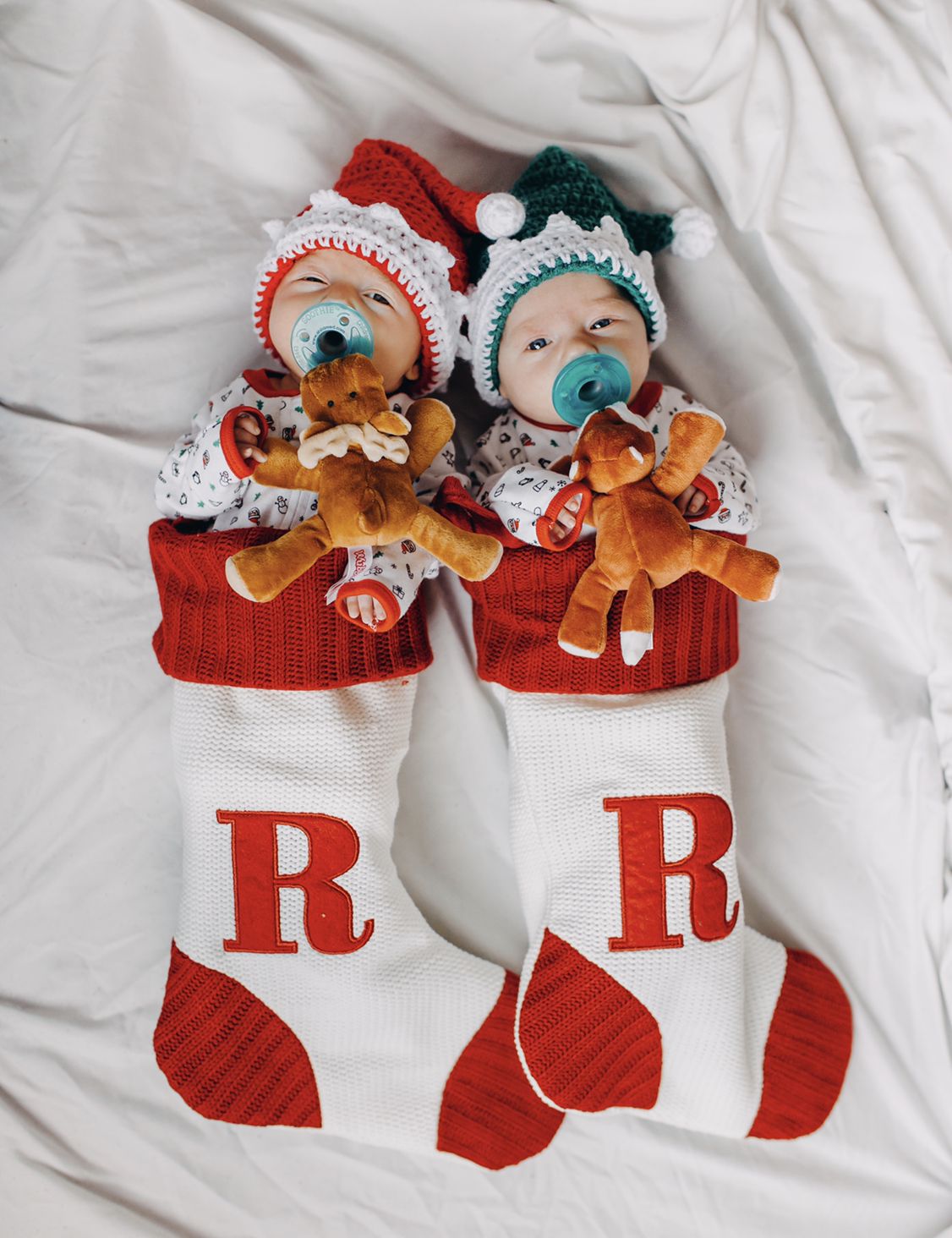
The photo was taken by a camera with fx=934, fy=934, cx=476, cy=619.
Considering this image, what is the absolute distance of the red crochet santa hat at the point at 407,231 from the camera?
3.18 ft

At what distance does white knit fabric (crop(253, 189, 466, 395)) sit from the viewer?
96 cm

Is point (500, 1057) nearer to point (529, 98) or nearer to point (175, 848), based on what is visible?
point (175, 848)

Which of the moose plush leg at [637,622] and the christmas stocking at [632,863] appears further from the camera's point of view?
the christmas stocking at [632,863]

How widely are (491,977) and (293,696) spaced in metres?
0.40

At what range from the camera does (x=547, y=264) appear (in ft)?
3.17

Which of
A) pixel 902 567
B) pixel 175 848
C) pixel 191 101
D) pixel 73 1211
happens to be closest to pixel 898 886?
pixel 902 567

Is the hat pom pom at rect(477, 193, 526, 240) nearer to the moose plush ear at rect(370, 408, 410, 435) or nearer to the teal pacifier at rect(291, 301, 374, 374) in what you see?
the teal pacifier at rect(291, 301, 374, 374)

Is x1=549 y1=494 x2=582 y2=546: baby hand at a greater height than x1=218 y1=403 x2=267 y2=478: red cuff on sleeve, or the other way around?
x1=218 y1=403 x2=267 y2=478: red cuff on sleeve

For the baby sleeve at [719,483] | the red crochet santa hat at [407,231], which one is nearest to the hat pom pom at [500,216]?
the red crochet santa hat at [407,231]

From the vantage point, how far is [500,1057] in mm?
1044

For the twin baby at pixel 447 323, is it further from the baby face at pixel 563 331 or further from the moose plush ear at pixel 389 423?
the moose plush ear at pixel 389 423

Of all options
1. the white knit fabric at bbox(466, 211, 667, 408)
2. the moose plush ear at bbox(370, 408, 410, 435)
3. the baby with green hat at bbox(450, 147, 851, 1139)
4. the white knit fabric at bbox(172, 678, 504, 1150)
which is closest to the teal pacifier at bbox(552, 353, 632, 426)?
the baby with green hat at bbox(450, 147, 851, 1139)

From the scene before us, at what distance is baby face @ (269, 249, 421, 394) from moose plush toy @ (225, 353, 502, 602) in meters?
0.14

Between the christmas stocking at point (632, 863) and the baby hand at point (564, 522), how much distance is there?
70mm
